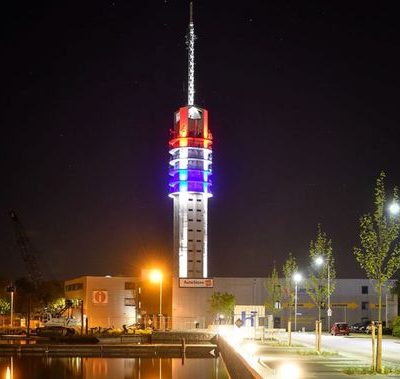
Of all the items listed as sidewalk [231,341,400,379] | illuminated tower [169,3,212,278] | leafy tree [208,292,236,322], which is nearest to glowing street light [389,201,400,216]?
sidewalk [231,341,400,379]

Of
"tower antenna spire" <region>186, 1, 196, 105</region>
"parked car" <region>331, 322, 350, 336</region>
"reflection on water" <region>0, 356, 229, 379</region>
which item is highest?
"tower antenna spire" <region>186, 1, 196, 105</region>

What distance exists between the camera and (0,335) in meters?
87.1

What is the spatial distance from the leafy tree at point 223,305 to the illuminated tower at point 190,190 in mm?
26606

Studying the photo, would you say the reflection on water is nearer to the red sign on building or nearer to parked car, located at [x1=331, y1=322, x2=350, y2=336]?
parked car, located at [x1=331, y1=322, x2=350, y2=336]

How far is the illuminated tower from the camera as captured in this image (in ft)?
439

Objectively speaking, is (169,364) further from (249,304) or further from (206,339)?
(249,304)

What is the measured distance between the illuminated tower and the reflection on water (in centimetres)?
6673

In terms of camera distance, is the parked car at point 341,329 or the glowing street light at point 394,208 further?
the parked car at point 341,329

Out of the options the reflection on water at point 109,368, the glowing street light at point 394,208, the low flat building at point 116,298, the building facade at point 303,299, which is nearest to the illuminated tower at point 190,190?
the low flat building at point 116,298

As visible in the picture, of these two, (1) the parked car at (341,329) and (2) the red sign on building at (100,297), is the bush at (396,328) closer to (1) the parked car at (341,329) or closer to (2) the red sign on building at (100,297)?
(1) the parked car at (341,329)

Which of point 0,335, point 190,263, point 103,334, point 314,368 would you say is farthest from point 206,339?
point 190,263

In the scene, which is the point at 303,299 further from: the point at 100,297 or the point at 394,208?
the point at 394,208

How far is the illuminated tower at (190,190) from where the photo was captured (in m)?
134

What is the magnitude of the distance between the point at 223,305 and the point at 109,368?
47628 millimetres
